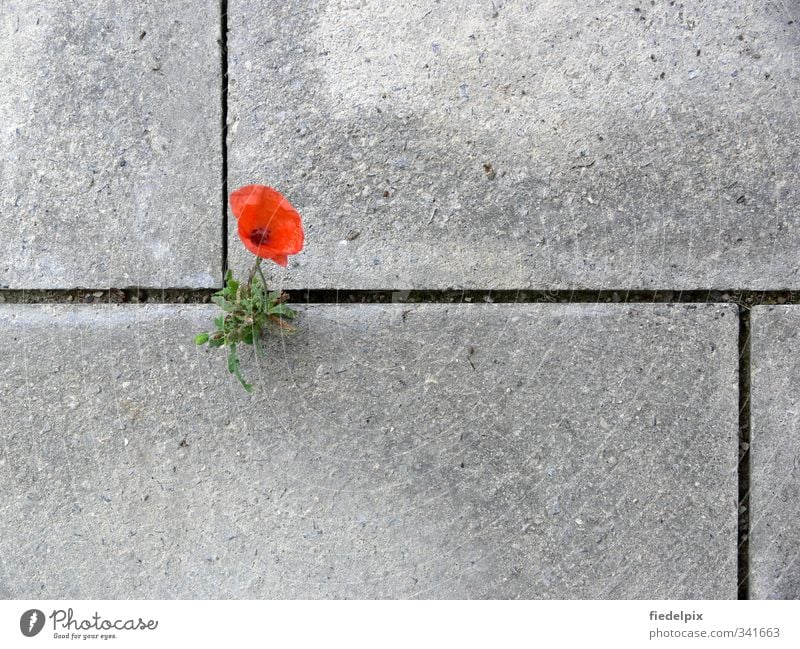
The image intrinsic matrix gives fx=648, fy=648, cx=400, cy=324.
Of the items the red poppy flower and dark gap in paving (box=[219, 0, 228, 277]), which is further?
dark gap in paving (box=[219, 0, 228, 277])

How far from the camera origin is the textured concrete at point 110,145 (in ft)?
6.47

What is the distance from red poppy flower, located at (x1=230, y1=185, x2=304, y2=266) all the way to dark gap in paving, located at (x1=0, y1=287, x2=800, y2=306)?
1.43ft

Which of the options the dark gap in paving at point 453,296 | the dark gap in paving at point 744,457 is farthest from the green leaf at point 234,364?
the dark gap in paving at point 744,457

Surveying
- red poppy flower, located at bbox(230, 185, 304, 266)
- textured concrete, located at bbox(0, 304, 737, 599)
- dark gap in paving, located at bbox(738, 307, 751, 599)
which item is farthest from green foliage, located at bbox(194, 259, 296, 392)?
dark gap in paving, located at bbox(738, 307, 751, 599)

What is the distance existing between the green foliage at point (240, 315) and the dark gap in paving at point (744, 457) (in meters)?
1.35

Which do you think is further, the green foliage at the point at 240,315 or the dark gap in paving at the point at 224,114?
the dark gap in paving at the point at 224,114

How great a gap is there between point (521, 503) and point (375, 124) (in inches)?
48.1

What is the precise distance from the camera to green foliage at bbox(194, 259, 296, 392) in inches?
70.6

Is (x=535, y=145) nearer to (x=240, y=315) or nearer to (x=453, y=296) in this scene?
(x=453, y=296)

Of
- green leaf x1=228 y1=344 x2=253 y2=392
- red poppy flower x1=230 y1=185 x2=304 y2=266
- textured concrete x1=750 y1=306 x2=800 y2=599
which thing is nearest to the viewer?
red poppy flower x1=230 y1=185 x2=304 y2=266

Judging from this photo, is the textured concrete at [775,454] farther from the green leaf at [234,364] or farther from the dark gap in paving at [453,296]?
the green leaf at [234,364]

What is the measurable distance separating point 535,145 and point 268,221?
2.95 ft

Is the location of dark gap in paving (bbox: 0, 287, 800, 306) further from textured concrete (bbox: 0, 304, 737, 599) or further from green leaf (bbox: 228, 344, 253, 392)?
green leaf (bbox: 228, 344, 253, 392)

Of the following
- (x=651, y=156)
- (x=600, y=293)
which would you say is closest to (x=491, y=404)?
(x=600, y=293)
